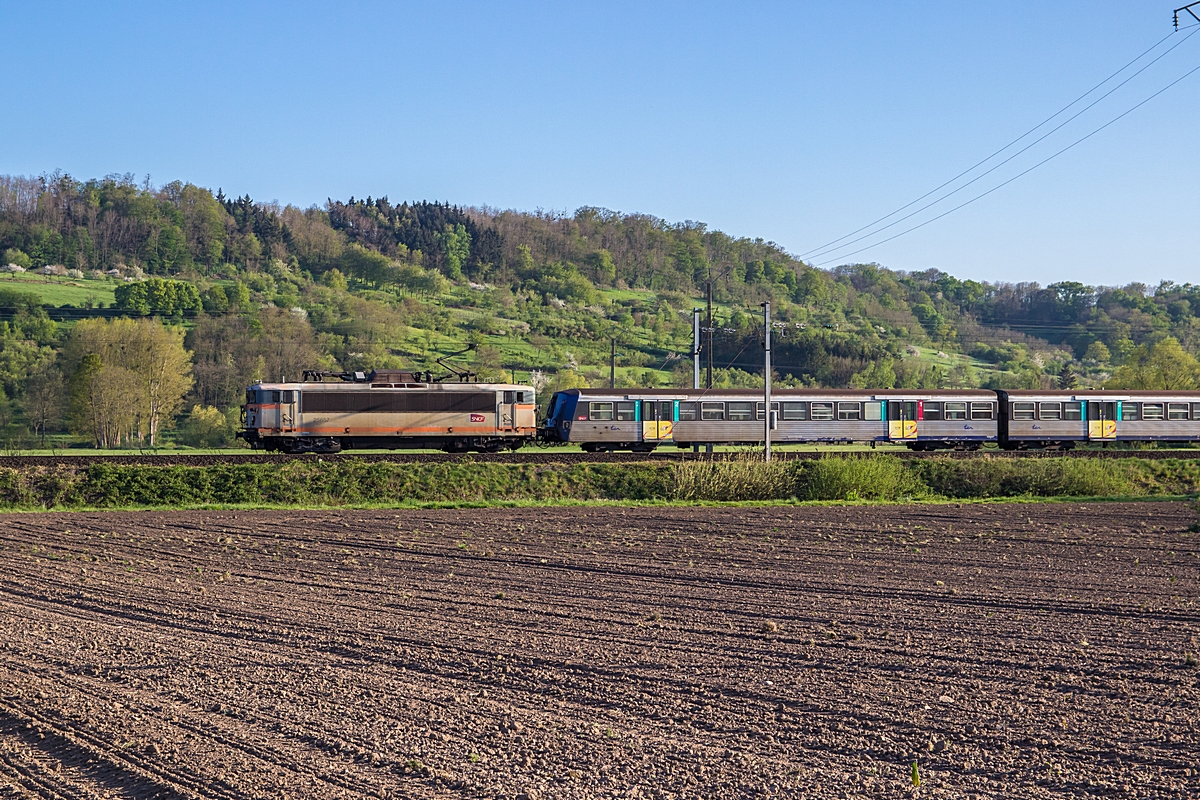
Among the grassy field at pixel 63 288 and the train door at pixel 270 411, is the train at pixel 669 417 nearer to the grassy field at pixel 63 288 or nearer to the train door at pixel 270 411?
the train door at pixel 270 411

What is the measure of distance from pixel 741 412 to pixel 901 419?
690cm

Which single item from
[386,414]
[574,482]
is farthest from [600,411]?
[574,482]

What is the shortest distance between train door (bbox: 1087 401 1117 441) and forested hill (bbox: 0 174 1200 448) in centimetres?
3542

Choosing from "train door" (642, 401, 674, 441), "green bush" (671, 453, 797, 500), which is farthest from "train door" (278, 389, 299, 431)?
"green bush" (671, 453, 797, 500)

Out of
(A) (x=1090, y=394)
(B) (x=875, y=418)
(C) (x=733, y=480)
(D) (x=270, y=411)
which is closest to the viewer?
(C) (x=733, y=480)

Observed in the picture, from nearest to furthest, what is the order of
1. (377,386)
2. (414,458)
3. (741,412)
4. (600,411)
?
(414,458) → (377,386) → (600,411) → (741,412)

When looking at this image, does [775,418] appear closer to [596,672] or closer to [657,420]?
[657,420]

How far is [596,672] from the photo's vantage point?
9727mm

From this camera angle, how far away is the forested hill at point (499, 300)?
311 ft

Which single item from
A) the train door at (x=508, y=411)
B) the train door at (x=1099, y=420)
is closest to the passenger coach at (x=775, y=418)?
the train door at (x=508, y=411)

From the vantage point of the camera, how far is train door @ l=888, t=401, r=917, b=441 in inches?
1746

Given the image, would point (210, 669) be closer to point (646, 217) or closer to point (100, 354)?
point (100, 354)

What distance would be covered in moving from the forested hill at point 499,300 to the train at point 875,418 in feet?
113

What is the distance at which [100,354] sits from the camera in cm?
7138
